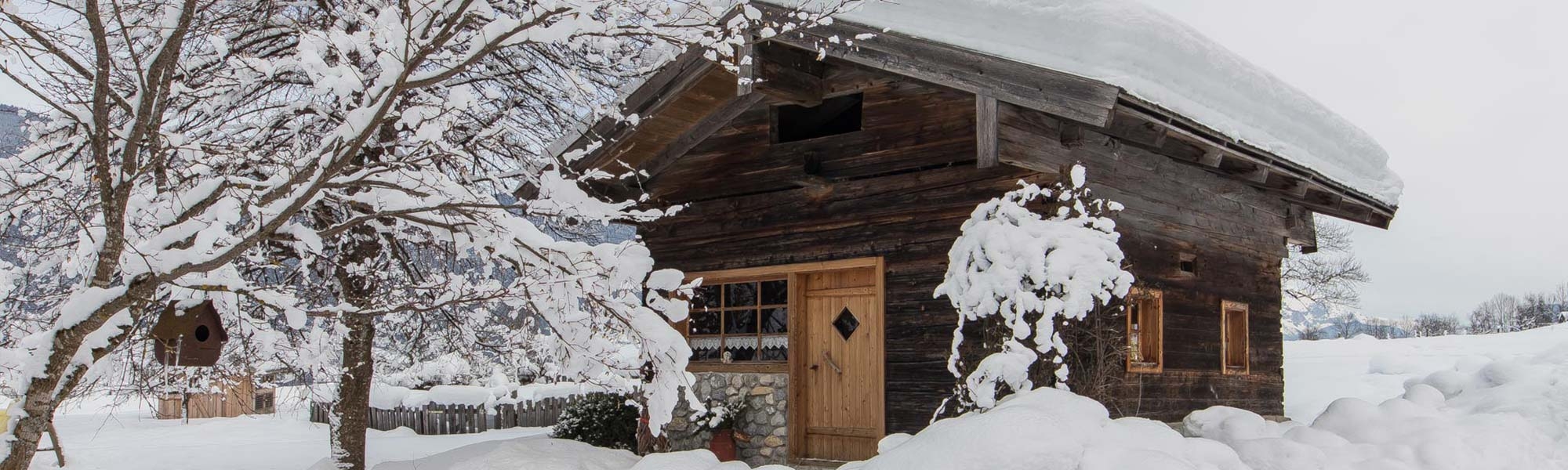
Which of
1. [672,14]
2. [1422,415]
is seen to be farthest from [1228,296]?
[672,14]

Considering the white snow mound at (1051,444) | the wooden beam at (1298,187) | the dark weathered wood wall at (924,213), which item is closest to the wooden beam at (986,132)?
the dark weathered wood wall at (924,213)

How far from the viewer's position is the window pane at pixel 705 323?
11.6 m

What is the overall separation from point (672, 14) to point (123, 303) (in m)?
3.70

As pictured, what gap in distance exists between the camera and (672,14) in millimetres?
7297

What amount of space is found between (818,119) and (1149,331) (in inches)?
155

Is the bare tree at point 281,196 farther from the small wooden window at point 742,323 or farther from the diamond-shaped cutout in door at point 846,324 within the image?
the small wooden window at point 742,323

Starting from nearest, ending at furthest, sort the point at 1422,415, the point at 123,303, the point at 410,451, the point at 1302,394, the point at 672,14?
the point at 123,303 < the point at 672,14 < the point at 1422,415 < the point at 410,451 < the point at 1302,394

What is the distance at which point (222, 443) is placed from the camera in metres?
18.3

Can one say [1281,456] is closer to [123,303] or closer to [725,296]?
[725,296]

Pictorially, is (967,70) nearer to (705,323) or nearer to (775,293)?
(775,293)

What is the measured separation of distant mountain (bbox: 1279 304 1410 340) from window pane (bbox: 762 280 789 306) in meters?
16.3

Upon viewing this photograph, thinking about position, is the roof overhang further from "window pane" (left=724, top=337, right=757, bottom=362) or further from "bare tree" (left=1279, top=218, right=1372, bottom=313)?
"bare tree" (left=1279, top=218, right=1372, bottom=313)

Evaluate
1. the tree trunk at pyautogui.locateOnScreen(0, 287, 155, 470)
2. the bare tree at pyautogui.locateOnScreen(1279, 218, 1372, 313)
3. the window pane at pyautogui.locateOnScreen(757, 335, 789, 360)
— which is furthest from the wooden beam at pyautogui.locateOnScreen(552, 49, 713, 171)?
the bare tree at pyautogui.locateOnScreen(1279, 218, 1372, 313)

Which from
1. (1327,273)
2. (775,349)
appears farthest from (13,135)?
(1327,273)
